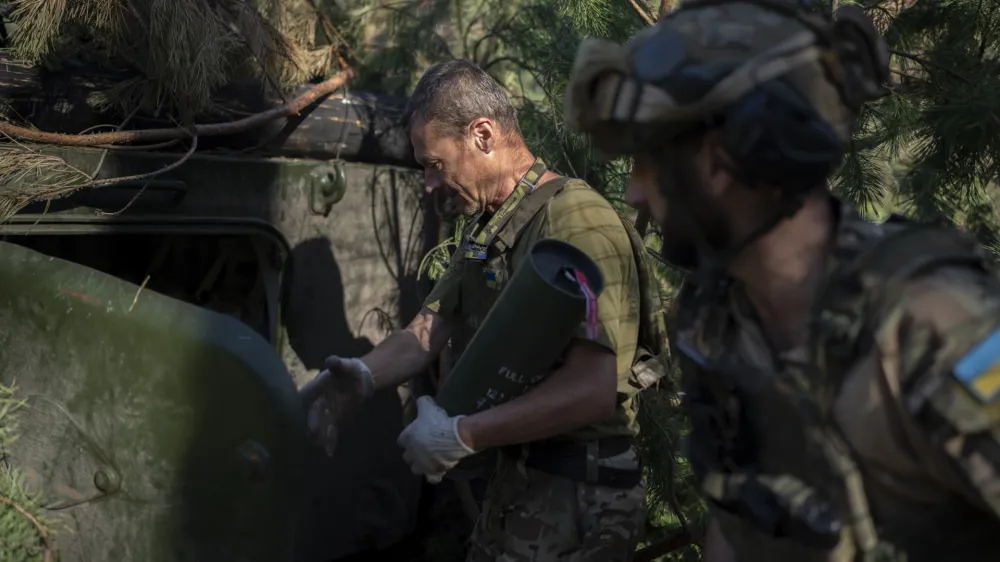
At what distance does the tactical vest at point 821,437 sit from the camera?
1298 mm

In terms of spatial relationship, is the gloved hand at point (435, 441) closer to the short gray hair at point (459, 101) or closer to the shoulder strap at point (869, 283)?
the short gray hair at point (459, 101)

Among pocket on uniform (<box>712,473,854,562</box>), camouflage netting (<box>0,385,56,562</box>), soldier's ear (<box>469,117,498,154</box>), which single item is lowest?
camouflage netting (<box>0,385,56,562</box>)

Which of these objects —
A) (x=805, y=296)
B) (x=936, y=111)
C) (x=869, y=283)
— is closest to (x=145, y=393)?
(x=805, y=296)

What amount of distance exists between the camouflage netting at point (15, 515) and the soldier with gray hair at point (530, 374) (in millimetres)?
759

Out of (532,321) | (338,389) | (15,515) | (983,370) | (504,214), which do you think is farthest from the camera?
(338,389)

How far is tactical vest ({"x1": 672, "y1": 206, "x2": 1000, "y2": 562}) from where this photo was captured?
1.30 metres

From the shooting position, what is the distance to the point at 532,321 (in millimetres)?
2211

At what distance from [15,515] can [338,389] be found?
34.7 inches

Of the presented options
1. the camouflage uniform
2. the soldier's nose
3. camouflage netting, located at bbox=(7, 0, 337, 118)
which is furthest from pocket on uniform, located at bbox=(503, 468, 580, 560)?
camouflage netting, located at bbox=(7, 0, 337, 118)

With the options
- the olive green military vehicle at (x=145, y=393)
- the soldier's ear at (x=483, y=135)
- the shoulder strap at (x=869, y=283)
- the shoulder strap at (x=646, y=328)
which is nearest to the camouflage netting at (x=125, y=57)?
the olive green military vehicle at (x=145, y=393)

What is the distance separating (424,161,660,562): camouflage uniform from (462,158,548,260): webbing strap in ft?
0.04

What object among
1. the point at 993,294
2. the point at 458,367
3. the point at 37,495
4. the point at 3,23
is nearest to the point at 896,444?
the point at 993,294

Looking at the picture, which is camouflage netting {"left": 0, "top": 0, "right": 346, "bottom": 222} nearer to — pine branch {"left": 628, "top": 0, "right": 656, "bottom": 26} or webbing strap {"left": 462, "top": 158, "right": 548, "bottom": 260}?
webbing strap {"left": 462, "top": 158, "right": 548, "bottom": 260}

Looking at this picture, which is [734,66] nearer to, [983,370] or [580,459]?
[983,370]
